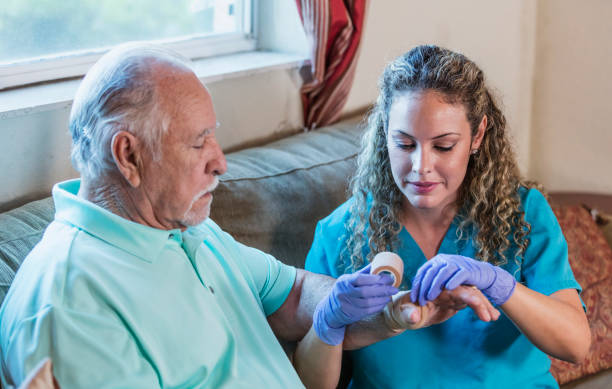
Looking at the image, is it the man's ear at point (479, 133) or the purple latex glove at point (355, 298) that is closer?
the purple latex glove at point (355, 298)

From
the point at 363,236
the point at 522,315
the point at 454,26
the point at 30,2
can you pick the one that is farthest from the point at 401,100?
the point at 454,26

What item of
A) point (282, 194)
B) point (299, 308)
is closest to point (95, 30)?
point (282, 194)

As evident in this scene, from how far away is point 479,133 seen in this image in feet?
5.18

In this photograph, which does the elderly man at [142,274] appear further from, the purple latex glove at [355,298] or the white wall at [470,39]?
the white wall at [470,39]

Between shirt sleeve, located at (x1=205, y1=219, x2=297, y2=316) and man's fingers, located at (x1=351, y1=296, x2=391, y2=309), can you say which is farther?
shirt sleeve, located at (x1=205, y1=219, x2=297, y2=316)

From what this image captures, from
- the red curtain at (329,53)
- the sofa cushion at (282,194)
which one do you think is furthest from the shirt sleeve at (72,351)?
the red curtain at (329,53)

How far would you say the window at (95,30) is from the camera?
6.04ft

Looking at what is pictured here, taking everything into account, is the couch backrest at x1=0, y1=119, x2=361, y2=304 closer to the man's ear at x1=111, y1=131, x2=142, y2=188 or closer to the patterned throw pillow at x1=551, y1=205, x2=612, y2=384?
the man's ear at x1=111, y1=131, x2=142, y2=188

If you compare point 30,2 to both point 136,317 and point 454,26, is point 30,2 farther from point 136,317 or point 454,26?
point 454,26

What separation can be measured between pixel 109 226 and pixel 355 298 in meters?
0.48

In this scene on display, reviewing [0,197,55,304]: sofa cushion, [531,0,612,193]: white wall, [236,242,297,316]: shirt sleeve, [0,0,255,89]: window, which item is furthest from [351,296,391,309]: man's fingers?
[531,0,612,193]: white wall

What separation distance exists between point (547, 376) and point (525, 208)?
0.40 m

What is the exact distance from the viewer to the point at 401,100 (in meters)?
1.52

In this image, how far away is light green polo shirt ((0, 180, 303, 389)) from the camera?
1.06 metres
